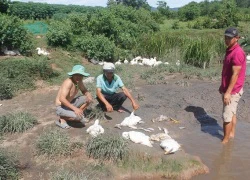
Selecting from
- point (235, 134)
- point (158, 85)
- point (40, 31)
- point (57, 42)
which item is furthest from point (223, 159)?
point (40, 31)

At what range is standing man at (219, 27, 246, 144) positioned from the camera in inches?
191

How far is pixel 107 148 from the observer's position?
4.50 meters

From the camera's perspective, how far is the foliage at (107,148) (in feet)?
14.7

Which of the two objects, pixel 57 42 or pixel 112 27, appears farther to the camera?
pixel 112 27

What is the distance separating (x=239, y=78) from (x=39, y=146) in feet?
10.5

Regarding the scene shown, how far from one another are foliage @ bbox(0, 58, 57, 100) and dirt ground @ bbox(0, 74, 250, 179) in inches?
11.3

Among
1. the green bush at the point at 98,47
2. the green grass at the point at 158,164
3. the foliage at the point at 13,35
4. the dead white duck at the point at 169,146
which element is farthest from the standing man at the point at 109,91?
the green bush at the point at 98,47

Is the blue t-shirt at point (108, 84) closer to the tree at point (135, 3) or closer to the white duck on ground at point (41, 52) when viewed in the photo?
the white duck on ground at point (41, 52)

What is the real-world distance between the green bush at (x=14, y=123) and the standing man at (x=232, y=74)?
326 centimetres

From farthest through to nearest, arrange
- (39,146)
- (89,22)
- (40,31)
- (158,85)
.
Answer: (40,31), (89,22), (158,85), (39,146)

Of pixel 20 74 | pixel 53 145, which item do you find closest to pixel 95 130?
pixel 53 145

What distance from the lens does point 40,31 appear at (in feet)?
46.1

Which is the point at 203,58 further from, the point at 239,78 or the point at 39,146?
the point at 39,146

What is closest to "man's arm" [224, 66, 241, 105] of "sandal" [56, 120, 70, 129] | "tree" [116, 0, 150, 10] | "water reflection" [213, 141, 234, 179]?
"water reflection" [213, 141, 234, 179]
